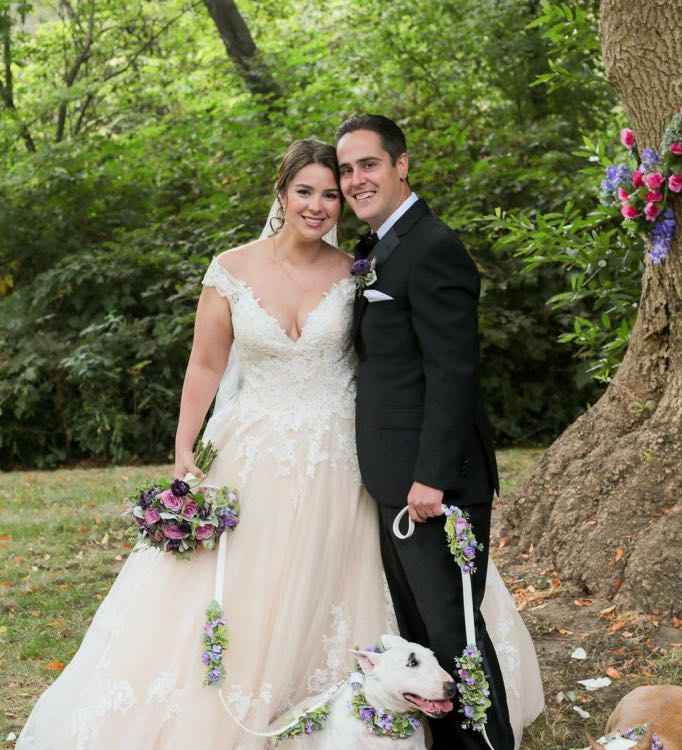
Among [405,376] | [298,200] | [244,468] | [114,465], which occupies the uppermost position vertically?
[298,200]

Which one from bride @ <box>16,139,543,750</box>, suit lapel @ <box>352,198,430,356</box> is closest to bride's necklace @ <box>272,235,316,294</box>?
bride @ <box>16,139,543,750</box>

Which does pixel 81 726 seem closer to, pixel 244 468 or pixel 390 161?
pixel 244 468

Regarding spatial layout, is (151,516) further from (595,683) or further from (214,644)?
(595,683)

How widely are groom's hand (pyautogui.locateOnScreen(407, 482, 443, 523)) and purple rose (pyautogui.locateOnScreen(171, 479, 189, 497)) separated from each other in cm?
71

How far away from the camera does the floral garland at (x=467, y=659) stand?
3.21 meters

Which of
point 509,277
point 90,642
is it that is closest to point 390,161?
point 90,642

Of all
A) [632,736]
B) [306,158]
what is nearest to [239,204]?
[306,158]

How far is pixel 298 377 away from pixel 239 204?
726cm

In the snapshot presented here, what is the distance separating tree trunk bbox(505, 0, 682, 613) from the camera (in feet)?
15.8

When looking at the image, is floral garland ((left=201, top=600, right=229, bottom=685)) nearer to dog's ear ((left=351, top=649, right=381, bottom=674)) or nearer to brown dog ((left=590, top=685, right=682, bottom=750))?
dog's ear ((left=351, top=649, right=381, bottom=674))

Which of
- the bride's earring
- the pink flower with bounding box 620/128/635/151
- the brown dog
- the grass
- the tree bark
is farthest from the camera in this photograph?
the tree bark

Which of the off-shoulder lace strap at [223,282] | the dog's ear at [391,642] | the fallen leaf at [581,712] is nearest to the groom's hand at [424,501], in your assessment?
the dog's ear at [391,642]

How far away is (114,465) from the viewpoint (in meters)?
10.4

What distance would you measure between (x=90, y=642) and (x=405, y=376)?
1.47 m
